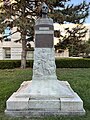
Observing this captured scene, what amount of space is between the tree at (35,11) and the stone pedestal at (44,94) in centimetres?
1183

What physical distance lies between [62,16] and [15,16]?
3.56 m

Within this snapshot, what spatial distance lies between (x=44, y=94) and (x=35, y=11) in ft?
49.0

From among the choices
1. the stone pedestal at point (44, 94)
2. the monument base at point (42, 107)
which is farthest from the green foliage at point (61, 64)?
the monument base at point (42, 107)

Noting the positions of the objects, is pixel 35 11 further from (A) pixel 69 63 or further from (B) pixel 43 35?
(B) pixel 43 35

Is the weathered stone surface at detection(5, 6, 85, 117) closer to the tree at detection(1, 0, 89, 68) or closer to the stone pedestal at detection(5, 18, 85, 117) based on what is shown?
the stone pedestal at detection(5, 18, 85, 117)

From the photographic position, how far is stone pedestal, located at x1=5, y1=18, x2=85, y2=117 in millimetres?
6609

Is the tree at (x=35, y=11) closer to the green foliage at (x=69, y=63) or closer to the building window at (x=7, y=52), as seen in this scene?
the green foliage at (x=69, y=63)

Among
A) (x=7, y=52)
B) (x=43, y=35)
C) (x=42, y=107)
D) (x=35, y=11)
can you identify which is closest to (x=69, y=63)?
(x=35, y=11)

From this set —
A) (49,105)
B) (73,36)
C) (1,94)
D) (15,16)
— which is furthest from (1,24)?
(49,105)

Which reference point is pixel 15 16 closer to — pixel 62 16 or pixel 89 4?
pixel 62 16

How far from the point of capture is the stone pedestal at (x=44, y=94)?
6.61 m

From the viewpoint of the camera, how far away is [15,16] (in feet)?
68.8

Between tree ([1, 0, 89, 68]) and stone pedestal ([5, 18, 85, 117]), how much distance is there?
466 inches

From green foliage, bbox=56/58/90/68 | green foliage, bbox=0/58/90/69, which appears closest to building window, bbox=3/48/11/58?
green foliage, bbox=0/58/90/69
